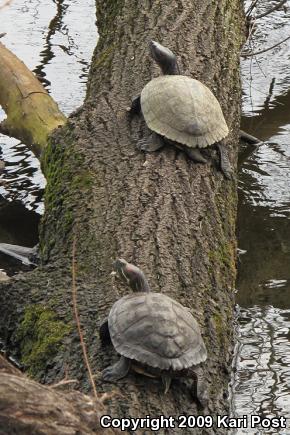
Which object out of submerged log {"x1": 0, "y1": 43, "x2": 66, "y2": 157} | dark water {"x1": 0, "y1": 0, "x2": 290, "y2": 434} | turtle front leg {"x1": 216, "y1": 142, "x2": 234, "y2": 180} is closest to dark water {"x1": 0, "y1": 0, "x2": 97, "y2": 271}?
dark water {"x1": 0, "y1": 0, "x2": 290, "y2": 434}

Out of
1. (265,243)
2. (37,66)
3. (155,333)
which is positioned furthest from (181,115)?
(37,66)

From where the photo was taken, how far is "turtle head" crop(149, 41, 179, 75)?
18.1ft

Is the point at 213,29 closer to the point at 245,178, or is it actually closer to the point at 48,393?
the point at 245,178

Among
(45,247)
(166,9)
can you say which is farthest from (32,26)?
(45,247)

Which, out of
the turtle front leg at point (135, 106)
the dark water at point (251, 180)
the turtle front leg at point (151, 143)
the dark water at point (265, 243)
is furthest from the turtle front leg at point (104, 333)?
the turtle front leg at point (135, 106)

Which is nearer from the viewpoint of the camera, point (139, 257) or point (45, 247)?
point (139, 257)

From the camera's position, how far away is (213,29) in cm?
632

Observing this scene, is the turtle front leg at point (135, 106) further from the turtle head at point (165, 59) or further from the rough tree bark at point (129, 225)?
the turtle head at point (165, 59)

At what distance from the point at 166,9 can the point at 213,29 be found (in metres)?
0.35

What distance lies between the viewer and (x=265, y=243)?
6082mm

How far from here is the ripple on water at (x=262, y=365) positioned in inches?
183

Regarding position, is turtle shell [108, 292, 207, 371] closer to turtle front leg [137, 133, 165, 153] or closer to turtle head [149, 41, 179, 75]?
turtle front leg [137, 133, 165, 153]

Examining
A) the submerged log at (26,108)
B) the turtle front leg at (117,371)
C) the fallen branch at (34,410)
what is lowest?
the submerged log at (26,108)

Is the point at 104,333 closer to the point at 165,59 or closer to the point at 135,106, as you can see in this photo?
the point at 135,106
